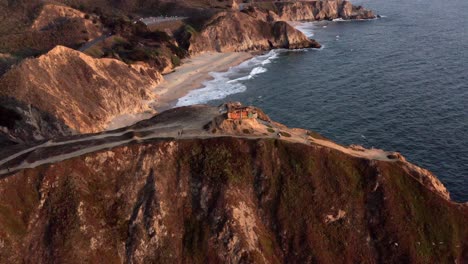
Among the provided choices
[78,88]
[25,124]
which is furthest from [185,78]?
[25,124]

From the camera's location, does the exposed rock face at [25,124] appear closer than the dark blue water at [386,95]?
Yes

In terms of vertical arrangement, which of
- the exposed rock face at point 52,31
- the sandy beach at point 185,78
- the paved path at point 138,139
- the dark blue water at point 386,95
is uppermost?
the exposed rock face at point 52,31

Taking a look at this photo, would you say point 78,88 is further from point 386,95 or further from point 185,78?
point 386,95

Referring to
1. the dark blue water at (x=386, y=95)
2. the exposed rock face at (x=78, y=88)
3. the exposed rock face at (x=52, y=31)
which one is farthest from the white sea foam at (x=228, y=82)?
the exposed rock face at (x=52, y=31)

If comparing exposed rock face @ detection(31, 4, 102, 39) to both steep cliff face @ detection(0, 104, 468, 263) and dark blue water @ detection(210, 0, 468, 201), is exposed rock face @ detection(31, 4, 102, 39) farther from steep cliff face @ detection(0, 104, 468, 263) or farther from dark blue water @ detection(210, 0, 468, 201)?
steep cliff face @ detection(0, 104, 468, 263)

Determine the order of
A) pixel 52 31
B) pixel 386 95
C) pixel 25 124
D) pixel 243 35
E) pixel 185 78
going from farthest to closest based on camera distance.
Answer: pixel 243 35 < pixel 52 31 < pixel 185 78 < pixel 386 95 < pixel 25 124

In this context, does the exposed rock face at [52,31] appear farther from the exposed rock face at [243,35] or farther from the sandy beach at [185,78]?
the exposed rock face at [243,35]
